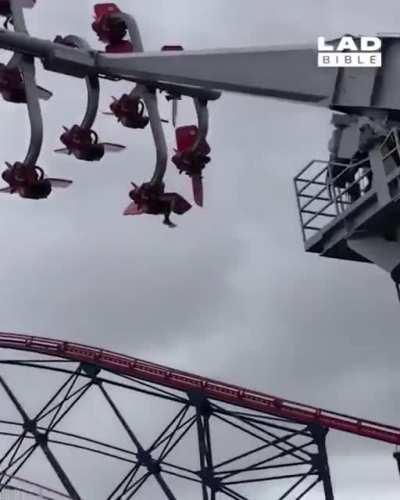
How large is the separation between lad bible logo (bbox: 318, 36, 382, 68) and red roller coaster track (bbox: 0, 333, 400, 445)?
20441mm

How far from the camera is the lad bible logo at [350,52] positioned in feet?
59.5

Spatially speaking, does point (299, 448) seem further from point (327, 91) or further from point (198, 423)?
point (327, 91)

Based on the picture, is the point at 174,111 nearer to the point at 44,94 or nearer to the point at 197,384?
the point at 44,94

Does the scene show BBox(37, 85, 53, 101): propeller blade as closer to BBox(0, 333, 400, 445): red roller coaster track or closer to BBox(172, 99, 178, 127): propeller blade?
BBox(172, 99, 178, 127): propeller blade

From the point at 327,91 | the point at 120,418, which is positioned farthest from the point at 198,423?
the point at 327,91

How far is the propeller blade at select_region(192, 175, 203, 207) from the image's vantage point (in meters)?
16.7

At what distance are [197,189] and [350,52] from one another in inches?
141

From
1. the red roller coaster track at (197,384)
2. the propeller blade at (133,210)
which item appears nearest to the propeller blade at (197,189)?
the propeller blade at (133,210)

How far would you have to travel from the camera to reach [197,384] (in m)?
39.6

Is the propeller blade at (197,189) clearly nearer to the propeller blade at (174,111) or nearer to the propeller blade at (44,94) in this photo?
the propeller blade at (174,111)

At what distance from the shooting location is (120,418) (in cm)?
3847

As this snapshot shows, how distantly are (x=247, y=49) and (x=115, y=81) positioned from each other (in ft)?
7.09

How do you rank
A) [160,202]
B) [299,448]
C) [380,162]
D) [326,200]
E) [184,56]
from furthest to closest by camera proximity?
[299,448] < [326,200] < [380,162] < [184,56] < [160,202]

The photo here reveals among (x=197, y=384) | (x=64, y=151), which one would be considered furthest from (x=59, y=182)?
(x=197, y=384)
